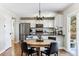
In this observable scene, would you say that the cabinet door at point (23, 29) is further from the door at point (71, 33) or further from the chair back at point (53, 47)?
the chair back at point (53, 47)

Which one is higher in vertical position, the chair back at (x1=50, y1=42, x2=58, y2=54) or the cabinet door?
the cabinet door

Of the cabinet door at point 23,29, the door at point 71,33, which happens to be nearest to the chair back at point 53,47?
the door at point 71,33

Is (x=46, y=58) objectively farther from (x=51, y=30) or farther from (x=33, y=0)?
(x=51, y=30)

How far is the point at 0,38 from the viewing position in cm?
604

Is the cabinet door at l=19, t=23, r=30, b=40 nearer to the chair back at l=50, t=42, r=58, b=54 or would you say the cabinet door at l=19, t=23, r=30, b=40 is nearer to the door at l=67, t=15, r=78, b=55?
the door at l=67, t=15, r=78, b=55

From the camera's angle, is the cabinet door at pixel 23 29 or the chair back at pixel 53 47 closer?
the chair back at pixel 53 47

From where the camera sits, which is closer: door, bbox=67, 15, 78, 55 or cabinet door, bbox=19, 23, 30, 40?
door, bbox=67, 15, 78, 55

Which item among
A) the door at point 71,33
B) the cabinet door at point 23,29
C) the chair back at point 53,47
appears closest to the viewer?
the chair back at point 53,47

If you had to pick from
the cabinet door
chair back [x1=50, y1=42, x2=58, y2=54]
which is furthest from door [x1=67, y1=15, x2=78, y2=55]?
the cabinet door

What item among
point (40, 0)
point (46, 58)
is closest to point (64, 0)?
point (40, 0)

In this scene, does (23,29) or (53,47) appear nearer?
(53,47)

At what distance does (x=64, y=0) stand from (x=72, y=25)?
4.93m

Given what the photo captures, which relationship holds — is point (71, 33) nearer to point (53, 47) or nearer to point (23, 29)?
Answer: point (53, 47)

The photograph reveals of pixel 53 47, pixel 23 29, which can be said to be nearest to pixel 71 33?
pixel 53 47
